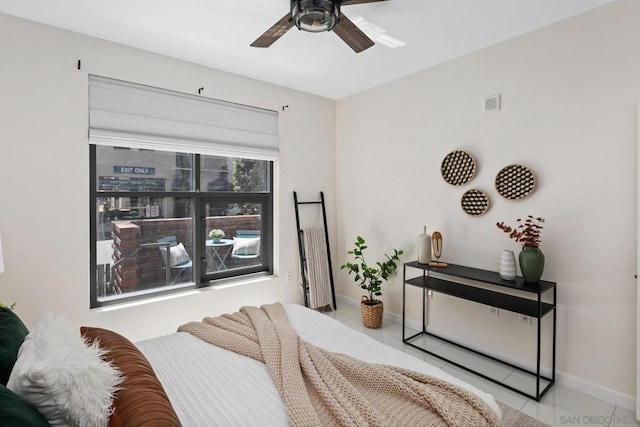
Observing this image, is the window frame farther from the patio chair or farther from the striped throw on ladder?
the striped throw on ladder

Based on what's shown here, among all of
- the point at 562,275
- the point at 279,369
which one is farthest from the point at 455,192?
the point at 279,369

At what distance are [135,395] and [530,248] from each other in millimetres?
2487

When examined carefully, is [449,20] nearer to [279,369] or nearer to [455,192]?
[455,192]

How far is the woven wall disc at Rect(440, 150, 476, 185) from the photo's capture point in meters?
2.86

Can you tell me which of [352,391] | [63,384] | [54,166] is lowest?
[352,391]

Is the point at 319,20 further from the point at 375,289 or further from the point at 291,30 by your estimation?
the point at 375,289

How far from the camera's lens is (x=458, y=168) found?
2945mm

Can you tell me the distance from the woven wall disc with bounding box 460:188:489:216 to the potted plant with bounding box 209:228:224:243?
2383mm

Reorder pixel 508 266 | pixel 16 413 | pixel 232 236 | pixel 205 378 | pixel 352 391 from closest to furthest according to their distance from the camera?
pixel 16 413 < pixel 352 391 < pixel 205 378 < pixel 508 266 < pixel 232 236

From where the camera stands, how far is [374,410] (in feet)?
4.13

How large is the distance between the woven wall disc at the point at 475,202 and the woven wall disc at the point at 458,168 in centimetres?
13

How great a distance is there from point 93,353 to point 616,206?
2991 mm

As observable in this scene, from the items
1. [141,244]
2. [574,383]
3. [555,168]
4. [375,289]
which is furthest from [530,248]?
[141,244]

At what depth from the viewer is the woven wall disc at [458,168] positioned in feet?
9.39
